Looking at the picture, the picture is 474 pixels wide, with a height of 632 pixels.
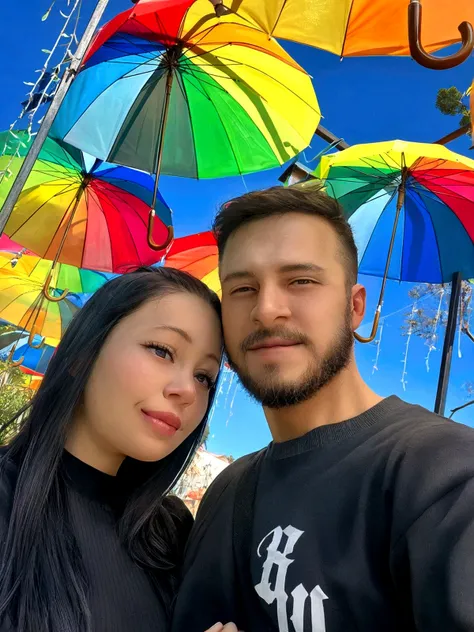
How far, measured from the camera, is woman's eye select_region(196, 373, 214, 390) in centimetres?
162

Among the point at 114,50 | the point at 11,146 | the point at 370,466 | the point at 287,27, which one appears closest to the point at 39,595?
the point at 370,466

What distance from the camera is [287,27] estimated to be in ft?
9.62

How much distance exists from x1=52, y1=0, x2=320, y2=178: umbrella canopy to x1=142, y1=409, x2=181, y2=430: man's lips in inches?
104

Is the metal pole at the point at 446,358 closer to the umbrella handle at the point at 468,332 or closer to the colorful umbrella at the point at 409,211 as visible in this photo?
the colorful umbrella at the point at 409,211

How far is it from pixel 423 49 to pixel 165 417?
1301 millimetres

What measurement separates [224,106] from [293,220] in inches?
107

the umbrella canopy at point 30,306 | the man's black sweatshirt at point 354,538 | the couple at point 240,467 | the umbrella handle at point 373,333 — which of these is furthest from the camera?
the umbrella canopy at point 30,306

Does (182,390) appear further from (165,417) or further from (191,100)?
(191,100)

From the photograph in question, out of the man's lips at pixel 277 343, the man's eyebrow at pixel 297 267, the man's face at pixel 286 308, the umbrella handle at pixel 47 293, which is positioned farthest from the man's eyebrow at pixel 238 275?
the umbrella handle at pixel 47 293

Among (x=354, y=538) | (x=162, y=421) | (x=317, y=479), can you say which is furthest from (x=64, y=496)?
(x=354, y=538)

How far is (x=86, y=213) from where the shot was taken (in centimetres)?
553

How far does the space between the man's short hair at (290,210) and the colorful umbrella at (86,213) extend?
3.27 meters

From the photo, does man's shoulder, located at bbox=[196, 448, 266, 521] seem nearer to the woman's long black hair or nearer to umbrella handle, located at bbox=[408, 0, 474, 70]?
the woman's long black hair

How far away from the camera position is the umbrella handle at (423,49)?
4.87 ft
